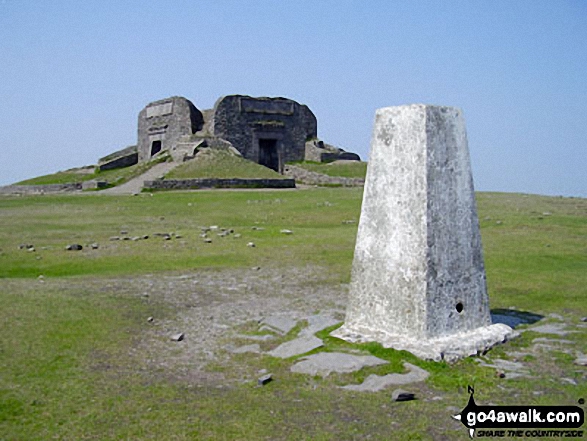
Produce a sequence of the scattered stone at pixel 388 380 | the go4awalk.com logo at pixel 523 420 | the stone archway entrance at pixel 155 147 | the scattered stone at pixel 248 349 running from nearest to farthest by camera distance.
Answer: the go4awalk.com logo at pixel 523 420
the scattered stone at pixel 388 380
the scattered stone at pixel 248 349
the stone archway entrance at pixel 155 147

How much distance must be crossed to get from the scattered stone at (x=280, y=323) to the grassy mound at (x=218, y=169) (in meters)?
26.3

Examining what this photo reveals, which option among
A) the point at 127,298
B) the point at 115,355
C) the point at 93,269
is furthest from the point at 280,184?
the point at 115,355

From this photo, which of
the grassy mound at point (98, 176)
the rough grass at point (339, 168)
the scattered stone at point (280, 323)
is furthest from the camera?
the rough grass at point (339, 168)

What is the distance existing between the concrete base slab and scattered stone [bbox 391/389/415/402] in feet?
3.21

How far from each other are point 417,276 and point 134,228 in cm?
1305

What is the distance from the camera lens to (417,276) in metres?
6.94

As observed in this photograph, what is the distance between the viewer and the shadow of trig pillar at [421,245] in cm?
694

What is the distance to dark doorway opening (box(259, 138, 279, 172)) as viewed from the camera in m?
48.2

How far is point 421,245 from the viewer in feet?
22.8

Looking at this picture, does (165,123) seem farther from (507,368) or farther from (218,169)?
(507,368)

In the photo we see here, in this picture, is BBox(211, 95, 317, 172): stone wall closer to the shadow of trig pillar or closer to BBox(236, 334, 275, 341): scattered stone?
BBox(236, 334, 275, 341): scattered stone

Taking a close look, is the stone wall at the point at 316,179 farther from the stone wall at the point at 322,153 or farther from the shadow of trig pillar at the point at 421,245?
the shadow of trig pillar at the point at 421,245

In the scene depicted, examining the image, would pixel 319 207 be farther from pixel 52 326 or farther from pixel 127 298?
pixel 52 326

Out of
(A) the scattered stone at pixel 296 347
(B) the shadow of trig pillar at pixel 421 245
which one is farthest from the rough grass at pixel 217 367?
(B) the shadow of trig pillar at pixel 421 245
